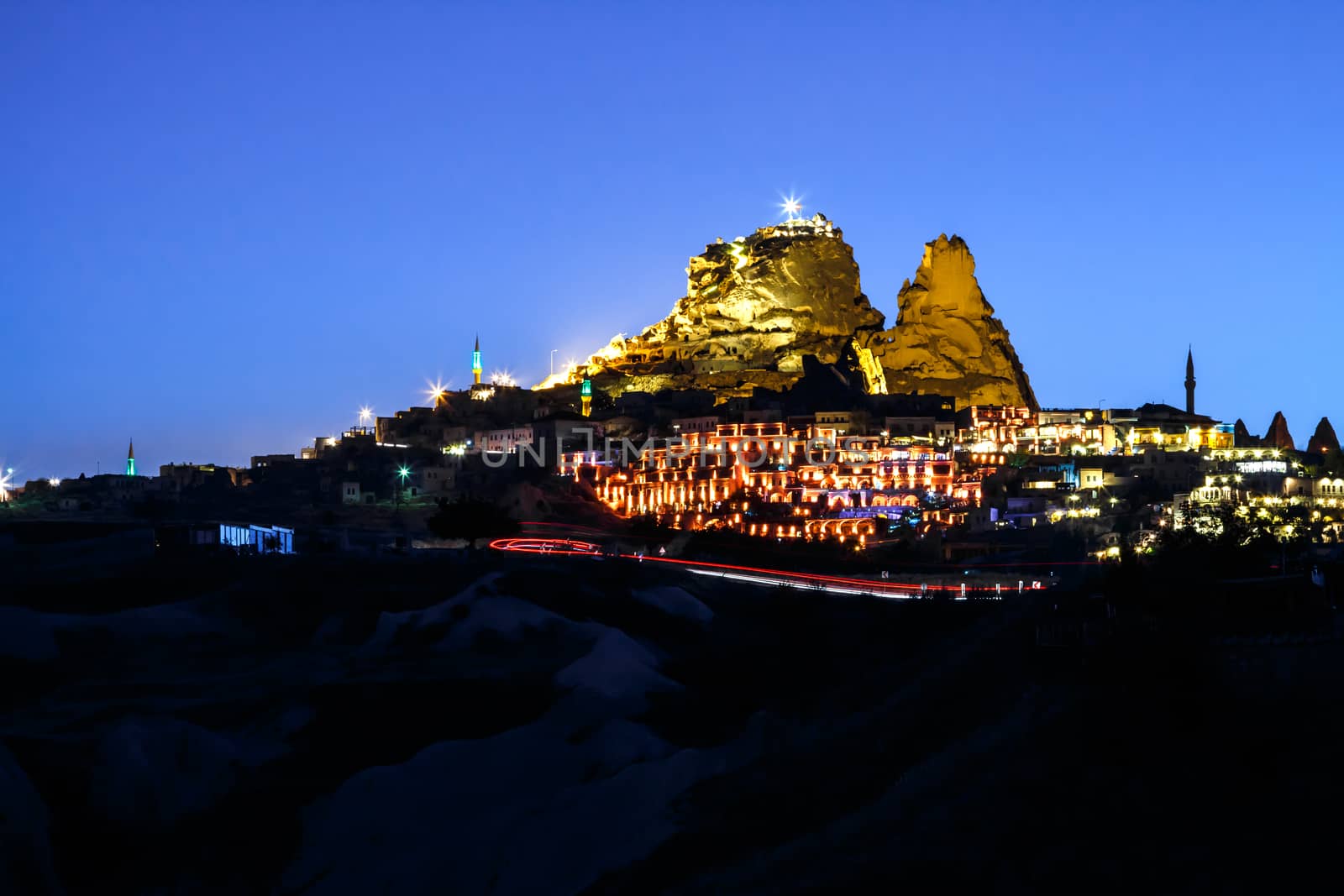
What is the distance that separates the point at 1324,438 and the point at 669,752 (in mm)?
124736

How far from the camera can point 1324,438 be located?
474ft

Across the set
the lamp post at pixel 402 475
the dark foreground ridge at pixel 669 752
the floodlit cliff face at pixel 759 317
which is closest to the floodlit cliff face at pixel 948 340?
the floodlit cliff face at pixel 759 317

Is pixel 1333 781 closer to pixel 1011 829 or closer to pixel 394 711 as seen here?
pixel 1011 829

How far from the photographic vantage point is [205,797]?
35500 millimetres

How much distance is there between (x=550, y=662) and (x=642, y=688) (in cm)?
586

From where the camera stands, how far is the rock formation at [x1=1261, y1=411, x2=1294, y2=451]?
14750 centimetres

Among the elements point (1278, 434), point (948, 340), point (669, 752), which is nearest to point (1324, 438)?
point (1278, 434)

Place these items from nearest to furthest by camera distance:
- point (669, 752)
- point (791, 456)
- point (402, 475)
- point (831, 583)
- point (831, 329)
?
1. point (669, 752)
2. point (831, 583)
3. point (791, 456)
4. point (402, 475)
5. point (831, 329)

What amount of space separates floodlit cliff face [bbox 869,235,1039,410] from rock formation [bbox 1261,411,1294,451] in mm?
30971

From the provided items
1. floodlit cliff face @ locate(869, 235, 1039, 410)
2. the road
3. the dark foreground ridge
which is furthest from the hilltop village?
the dark foreground ridge

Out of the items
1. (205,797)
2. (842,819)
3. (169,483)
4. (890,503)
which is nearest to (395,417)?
(169,483)

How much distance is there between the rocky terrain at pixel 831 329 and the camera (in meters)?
176

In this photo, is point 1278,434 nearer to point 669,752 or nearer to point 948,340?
point 948,340

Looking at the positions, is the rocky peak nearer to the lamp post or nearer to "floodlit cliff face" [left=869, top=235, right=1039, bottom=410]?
"floodlit cliff face" [left=869, top=235, right=1039, bottom=410]
